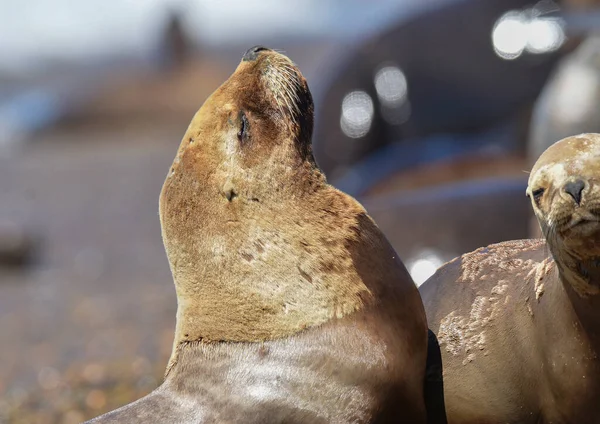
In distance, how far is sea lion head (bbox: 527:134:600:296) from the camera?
2.64 m

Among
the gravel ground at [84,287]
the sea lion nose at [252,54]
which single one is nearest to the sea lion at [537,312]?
the sea lion nose at [252,54]

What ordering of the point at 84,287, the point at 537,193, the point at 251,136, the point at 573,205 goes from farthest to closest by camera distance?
the point at 84,287, the point at 251,136, the point at 537,193, the point at 573,205

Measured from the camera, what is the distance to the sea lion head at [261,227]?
Result: 3.21 m

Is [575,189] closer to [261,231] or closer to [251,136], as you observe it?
[261,231]

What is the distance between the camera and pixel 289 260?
3.25m

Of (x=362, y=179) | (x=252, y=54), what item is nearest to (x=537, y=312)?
(x=252, y=54)

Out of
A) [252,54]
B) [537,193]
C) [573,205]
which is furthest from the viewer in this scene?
[252,54]

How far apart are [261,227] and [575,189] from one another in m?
1.05

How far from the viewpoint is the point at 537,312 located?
3.10m

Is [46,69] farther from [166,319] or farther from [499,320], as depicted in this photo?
[499,320]

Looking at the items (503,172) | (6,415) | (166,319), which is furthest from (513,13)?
(6,415)

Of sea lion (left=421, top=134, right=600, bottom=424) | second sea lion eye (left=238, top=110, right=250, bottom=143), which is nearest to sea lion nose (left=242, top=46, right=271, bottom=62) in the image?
second sea lion eye (left=238, top=110, right=250, bottom=143)

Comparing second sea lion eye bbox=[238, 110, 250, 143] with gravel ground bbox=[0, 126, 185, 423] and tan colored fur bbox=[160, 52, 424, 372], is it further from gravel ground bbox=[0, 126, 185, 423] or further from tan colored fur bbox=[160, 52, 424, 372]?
gravel ground bbox=[0, 126, 185, 423]

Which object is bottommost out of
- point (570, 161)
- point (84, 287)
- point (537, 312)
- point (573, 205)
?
point (537, 312)
